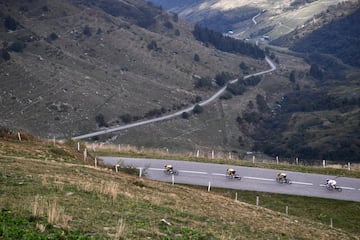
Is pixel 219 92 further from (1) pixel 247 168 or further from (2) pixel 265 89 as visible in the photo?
(1) pixel 247 168

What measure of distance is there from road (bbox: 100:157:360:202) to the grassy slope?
31.2ft

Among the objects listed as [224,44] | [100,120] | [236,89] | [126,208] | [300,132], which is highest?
[224,44]

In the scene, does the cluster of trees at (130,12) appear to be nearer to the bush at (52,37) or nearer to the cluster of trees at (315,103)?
the bush at (52,37)

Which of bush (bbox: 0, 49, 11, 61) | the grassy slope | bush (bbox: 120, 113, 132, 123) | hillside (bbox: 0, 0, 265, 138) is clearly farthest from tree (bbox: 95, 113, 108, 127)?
the grassy slope

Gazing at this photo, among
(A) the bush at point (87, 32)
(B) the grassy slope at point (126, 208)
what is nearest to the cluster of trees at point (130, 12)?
(A) the bush at point (87, 32)

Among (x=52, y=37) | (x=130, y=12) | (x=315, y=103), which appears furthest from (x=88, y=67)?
(x=130, y=12)

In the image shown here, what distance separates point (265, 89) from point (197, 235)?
137891 millimetres

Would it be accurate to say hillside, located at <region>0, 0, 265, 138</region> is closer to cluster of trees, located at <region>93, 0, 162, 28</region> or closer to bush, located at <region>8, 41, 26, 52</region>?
bush, located at <region>8, 41, 26, 52</region>

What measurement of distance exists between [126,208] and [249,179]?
19.5 m

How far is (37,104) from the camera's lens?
83.8m

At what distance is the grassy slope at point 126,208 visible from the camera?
13234 mm

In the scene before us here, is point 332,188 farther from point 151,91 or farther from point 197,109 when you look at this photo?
point 151,91

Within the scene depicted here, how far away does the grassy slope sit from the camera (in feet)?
43.4

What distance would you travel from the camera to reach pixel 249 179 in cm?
3409
